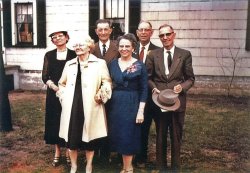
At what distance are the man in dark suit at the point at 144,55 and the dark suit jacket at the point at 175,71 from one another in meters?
0.26

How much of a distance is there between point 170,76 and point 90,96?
3.09ft

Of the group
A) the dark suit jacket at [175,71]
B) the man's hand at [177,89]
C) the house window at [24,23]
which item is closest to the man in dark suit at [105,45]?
the dark suit jacket at [175,71]

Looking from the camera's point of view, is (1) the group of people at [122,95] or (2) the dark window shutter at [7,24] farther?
(2) the dark window shutter at [7,24]

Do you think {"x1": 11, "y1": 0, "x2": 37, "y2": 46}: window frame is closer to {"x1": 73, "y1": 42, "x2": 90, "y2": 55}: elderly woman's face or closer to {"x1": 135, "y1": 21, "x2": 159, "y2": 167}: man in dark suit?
{"x1": 135, "y1": 21, "x2": 159, "y2": 167}: man in dark suit

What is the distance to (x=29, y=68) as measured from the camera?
10320 millimetres

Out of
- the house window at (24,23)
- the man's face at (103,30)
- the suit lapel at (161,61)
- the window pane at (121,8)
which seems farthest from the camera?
the house window at (24,23)

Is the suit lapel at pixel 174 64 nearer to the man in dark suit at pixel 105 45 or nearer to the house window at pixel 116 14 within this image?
the man in dark suit at pixel 105 45

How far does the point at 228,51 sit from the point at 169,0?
80.9 inches

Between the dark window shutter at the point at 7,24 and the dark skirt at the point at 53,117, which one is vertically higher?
the dark window shutter at the point at 7,24

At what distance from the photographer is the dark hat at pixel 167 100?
3645 mm

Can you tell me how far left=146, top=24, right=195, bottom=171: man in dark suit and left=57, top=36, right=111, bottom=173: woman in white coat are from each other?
0.58 metres

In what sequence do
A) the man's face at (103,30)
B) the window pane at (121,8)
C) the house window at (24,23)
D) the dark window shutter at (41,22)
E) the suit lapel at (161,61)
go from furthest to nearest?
the house window at (24,23) → the dark window shutter at (41,22) → the window pane at (121,8) → the man's face at (103,30) → the suit lapel at (161,61)

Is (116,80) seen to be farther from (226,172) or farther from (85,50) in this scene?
(226,172)

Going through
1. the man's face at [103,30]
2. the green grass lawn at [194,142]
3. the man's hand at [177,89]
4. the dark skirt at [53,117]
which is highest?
the man's face at [103,30]
